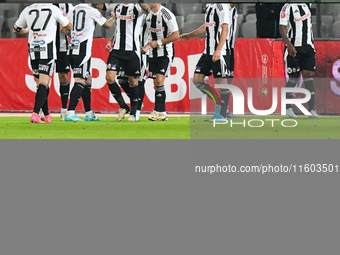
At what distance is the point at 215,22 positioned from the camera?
8.38 meters

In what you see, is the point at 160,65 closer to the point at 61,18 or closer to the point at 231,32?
the point at 231,32

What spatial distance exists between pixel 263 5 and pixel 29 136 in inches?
333

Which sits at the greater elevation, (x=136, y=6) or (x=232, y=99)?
(x=136, y=6)

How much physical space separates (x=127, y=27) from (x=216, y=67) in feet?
5.23

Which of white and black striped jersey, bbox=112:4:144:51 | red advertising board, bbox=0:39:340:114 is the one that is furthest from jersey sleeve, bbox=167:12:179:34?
red advertising board, bbox=0:39:340:114

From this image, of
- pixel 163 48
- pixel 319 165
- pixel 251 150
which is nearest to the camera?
pixel 319 165

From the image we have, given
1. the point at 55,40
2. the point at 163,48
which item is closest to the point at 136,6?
the point at 163,48

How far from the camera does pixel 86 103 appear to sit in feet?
30.1

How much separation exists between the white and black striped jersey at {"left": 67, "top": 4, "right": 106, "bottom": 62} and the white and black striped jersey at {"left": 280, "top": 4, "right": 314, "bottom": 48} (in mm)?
3321

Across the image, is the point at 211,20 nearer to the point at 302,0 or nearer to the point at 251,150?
the point at 302,0

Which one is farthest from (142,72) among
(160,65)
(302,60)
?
(302,60)

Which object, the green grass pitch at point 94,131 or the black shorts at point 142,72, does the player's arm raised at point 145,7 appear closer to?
the black shorts at point 142,72

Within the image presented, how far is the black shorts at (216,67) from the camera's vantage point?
8.32m

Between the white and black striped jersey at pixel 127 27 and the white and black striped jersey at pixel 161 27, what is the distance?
0.28 meters
